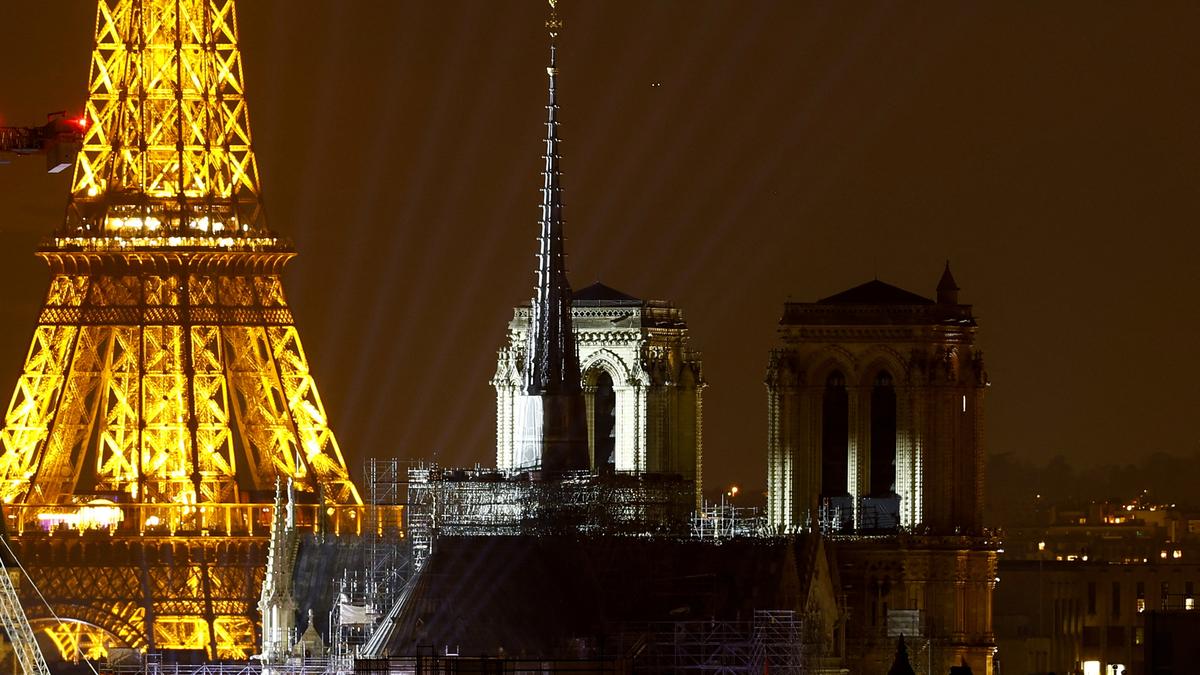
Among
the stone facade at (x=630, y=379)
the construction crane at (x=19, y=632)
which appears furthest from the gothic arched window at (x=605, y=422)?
the construction crane at (x=19, y=632)

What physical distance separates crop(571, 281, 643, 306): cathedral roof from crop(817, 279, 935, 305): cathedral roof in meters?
7.21

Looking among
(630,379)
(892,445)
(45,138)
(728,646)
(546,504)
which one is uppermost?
(45,138)

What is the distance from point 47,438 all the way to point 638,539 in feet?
159

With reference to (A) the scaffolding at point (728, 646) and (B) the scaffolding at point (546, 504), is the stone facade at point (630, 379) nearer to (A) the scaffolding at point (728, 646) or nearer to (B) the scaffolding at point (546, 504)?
(B) the scaffolding at point (546, 504)

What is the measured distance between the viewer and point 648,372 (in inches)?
6585

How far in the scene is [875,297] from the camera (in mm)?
163375

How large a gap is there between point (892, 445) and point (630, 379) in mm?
8579

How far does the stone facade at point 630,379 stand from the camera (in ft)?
548

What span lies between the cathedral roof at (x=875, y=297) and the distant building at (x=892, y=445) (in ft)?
0.14

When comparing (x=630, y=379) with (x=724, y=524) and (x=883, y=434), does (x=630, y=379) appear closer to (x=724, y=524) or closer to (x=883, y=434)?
(x=724, y=524)

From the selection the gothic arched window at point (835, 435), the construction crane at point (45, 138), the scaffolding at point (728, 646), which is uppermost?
the construction crane at point (45, 138)

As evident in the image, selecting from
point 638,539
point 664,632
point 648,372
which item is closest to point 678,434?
point 648,372

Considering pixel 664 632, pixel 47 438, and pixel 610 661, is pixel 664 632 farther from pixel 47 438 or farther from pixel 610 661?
pixel 47 438

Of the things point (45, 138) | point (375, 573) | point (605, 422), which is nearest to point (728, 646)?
point (375, 573)
